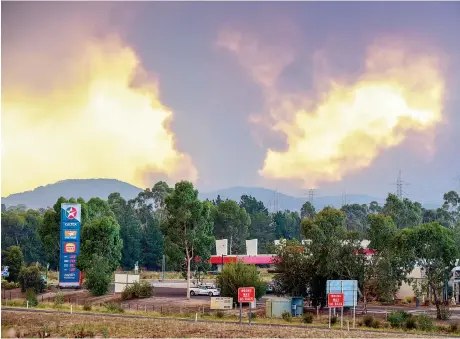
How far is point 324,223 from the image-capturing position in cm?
5219

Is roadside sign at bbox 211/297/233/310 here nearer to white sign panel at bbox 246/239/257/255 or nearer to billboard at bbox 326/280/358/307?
billboard at bbox 326/280/358/307

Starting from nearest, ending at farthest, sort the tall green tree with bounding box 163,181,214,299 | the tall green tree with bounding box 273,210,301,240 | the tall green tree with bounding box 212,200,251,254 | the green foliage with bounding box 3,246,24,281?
1. the tall green tree with bounding box 163,181,214,299
2. the green foliage with bounding box 3,246,24,281
3. the tall green tree with bounding box 212,200,251,254
4. the tall green tree with bounding box 273,210,301,240

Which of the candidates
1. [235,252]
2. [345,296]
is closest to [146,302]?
[345,296]

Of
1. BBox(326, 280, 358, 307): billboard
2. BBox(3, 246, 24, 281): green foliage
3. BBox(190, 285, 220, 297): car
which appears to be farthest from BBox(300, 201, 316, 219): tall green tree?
BBox(326, 280, 358, 307): billboard

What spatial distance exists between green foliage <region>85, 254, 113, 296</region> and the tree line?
10cm

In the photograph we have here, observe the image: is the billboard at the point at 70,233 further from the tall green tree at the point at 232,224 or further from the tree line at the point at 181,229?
the tall green tree at the point at 232,224

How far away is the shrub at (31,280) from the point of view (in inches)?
2756

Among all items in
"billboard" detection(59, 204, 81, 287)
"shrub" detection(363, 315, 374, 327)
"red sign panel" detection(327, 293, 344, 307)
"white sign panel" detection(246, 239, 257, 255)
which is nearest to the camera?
"red sign panel" detection(327, 293, 344, 307)

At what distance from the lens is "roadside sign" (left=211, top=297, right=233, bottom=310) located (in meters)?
50.4

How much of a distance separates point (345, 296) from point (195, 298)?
2325 cm

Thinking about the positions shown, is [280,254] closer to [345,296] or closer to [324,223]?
[324,223]

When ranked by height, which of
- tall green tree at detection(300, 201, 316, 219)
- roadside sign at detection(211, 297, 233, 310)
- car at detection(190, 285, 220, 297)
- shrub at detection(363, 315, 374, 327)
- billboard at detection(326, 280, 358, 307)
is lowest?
shrub at detection(363, 315, 374, 327)

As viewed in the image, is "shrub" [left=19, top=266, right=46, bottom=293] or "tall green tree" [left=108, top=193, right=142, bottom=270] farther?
"tall green tree" [left=108, top=193, right=142, bottom=270]

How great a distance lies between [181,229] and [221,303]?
11768 mm
